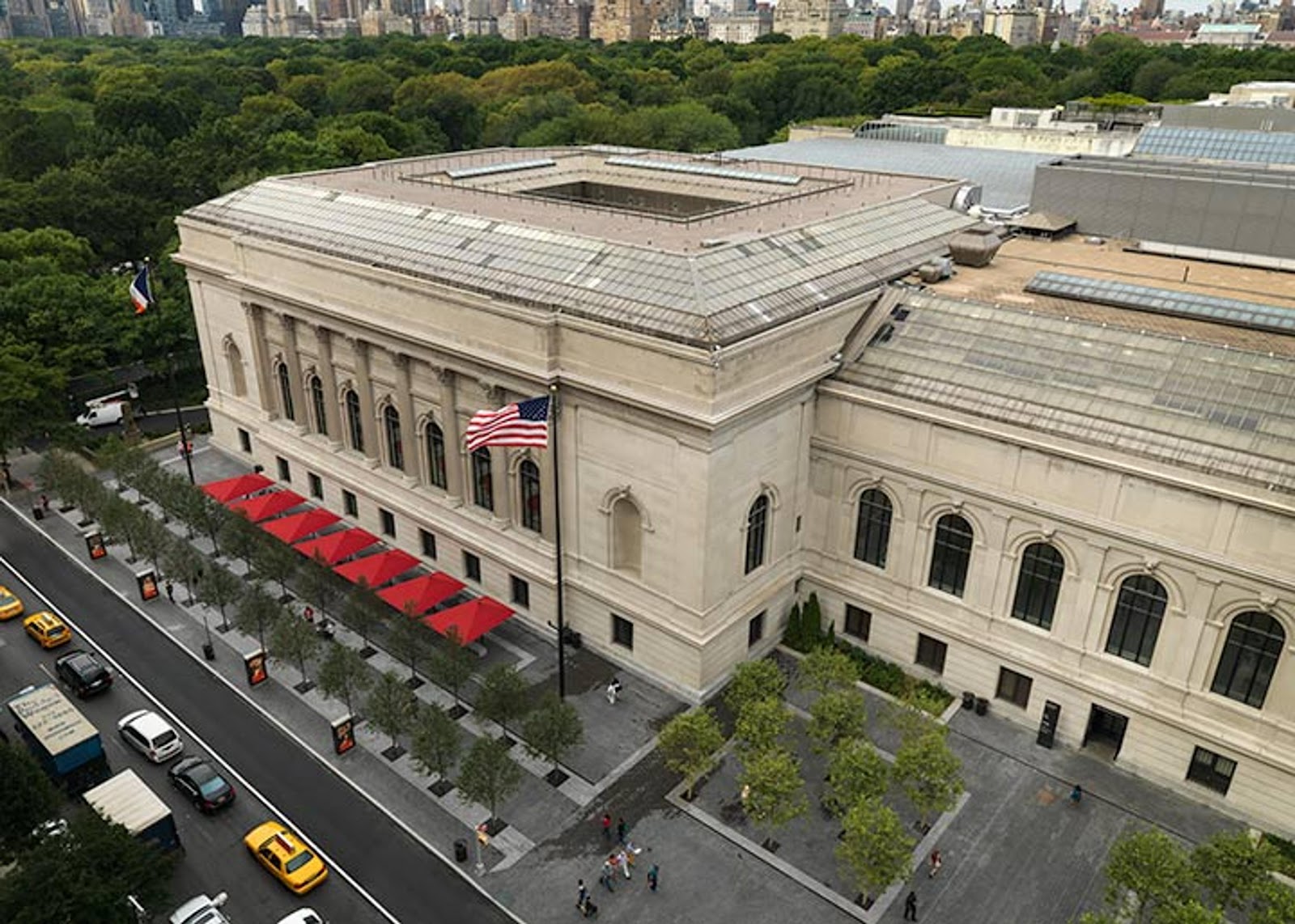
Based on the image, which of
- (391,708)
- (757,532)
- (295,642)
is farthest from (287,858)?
(757,532)

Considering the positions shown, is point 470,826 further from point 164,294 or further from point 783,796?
point 164,294

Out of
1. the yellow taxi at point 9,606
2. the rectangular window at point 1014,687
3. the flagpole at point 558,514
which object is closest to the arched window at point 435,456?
the flagpole at point 558,514

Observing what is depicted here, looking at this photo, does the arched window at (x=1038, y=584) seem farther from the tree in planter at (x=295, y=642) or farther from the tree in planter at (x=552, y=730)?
the tree in planter at (x=295, y=642)

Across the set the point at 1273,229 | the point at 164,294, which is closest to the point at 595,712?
the point at 1273,229

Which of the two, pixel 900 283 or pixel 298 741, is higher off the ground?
pixel 900 283

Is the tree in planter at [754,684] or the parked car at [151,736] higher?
the tree in planter at [754,684]

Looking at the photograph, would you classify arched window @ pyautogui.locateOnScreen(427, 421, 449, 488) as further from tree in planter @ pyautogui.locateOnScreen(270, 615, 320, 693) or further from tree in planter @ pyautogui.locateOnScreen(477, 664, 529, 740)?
tree in planter @ pyautogui.locateOnScreen(477, 664, 529, 740)

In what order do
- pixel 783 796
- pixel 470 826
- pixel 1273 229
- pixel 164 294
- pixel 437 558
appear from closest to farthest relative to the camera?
pixel 783 796 → pixel 470 826 → pixel 437 558 → pixel 1273 229 → pixel 164 294
